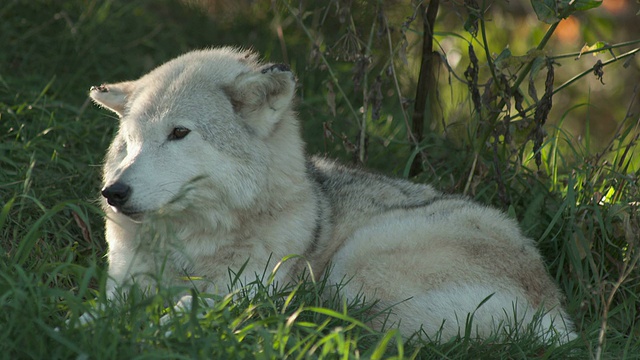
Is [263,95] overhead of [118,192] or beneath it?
overhead

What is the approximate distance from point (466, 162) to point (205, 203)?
2.43 metres

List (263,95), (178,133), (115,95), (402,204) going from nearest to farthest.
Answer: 1. (178,133)
2. (263,95)
3. (115,95)
4. (402,204)

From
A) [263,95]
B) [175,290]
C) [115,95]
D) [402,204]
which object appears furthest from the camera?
[402,204]

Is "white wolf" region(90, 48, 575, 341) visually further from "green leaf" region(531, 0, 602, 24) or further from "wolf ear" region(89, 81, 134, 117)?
"green leaf" region(531, 0, 602, 24)

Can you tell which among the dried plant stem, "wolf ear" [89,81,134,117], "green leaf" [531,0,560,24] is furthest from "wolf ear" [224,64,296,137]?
the dried plant stem

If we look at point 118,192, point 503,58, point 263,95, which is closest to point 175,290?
point 118,192

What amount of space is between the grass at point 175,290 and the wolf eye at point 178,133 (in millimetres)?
632

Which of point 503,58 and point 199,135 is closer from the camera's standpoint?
point 199,135

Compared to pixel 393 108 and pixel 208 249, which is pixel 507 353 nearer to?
pixel 208 249

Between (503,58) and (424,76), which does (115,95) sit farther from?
(424,76)

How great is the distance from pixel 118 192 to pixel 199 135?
519mm

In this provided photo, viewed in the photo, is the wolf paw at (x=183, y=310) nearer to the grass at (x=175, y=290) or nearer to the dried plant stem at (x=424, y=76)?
the grass at (x=175, y=290)

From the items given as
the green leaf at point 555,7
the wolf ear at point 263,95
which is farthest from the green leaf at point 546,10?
the wolf ear at point 263,95

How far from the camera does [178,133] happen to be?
3998 mm
